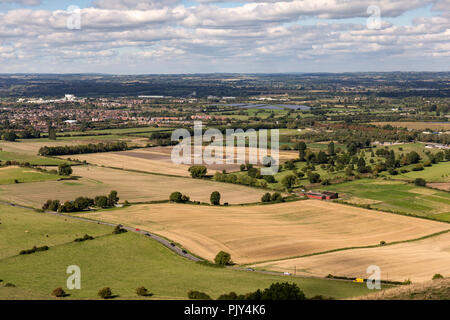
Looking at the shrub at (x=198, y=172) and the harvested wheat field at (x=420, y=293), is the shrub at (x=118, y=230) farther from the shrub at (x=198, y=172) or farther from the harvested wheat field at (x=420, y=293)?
the shrub at (x=198, y=172)

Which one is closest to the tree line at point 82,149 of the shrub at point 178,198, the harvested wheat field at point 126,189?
the harvested wheat field at point 126,189

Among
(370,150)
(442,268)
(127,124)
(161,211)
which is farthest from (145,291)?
(127,124)

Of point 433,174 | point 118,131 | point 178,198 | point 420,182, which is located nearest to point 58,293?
point 178,198

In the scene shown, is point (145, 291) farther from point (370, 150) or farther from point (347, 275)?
point (370, 150)

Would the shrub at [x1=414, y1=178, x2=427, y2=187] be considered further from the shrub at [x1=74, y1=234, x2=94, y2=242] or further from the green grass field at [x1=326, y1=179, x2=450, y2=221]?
the shrub at [x1=74, y1=234, x2=94, y2=242]

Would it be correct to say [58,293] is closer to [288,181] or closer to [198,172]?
[288,181]
